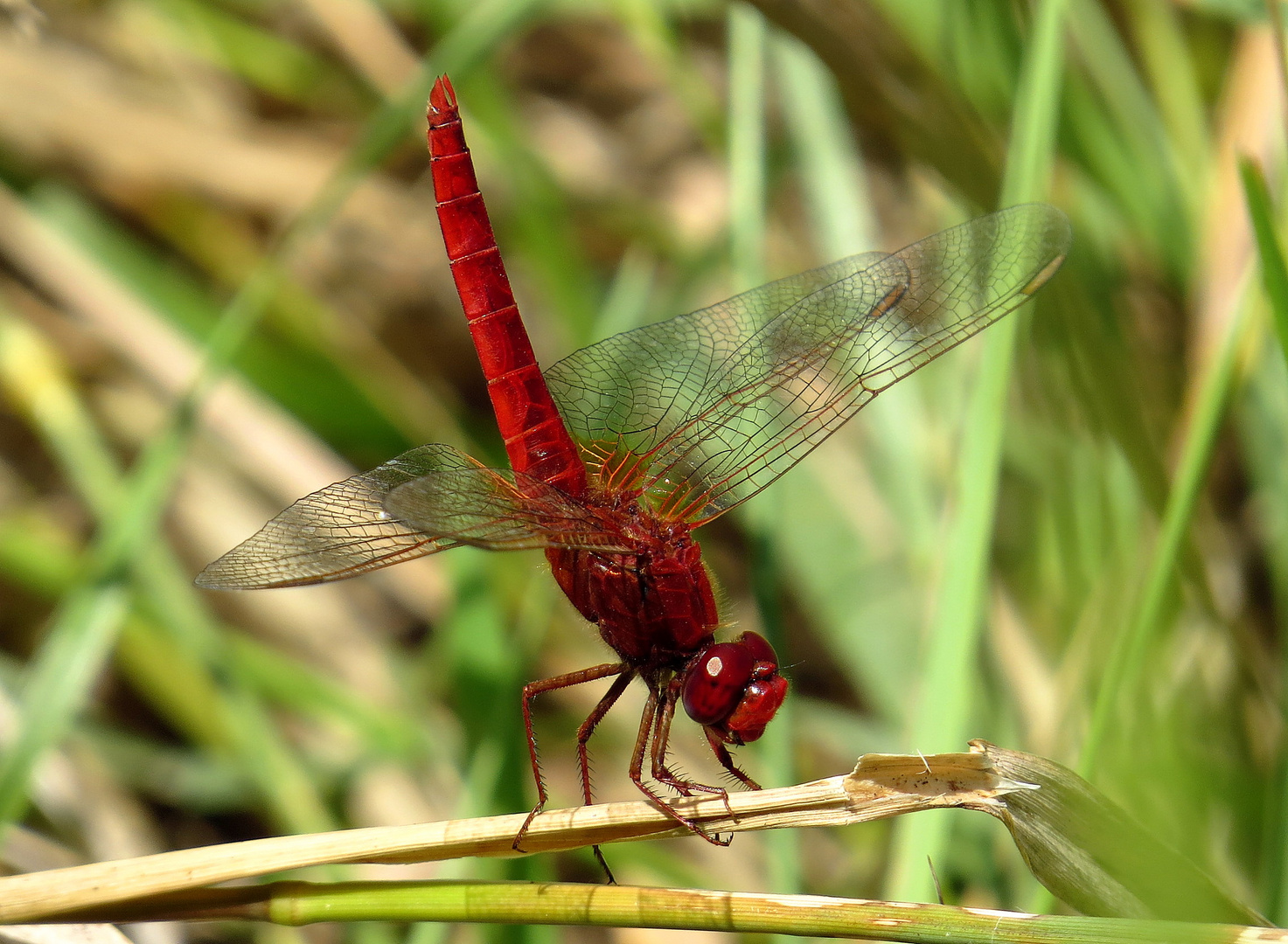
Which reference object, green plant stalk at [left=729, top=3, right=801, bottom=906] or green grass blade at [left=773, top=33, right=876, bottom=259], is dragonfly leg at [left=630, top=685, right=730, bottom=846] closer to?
green plant stalk at [left=729, top=3, right=801, bottom=906]

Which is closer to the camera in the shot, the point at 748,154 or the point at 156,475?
the point at 156,475

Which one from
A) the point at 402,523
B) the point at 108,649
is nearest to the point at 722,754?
the point at 402,523

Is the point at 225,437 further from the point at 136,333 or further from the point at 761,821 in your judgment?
the point at 761,821

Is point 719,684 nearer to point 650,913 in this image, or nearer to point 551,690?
point 551,690

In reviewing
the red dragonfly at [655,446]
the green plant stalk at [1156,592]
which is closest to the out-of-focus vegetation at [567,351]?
the green plant stalk at [1156,592]

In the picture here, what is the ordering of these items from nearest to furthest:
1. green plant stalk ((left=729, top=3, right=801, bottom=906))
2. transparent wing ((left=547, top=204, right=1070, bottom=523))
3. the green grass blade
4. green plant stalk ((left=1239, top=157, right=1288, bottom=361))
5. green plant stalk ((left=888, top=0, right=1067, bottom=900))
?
green plant stalk ((left=1239, top=157, right=1288, bottom=361))
green plant stalk ((left=888, top=0, right=1067, bottom=900))
transparent wing ((left=547, top=204, right=1070, bottom=523))
green plant stalk ((left=729, top=3, right=801, bottom=906))
the green grass blade

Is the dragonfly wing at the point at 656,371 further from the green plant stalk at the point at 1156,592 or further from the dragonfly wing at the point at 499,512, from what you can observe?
the green plant stalk at the point at 1156,592

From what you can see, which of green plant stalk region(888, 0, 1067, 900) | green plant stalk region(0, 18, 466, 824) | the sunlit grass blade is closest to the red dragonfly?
green plant stalk region(888, 0, 1067, 900)
